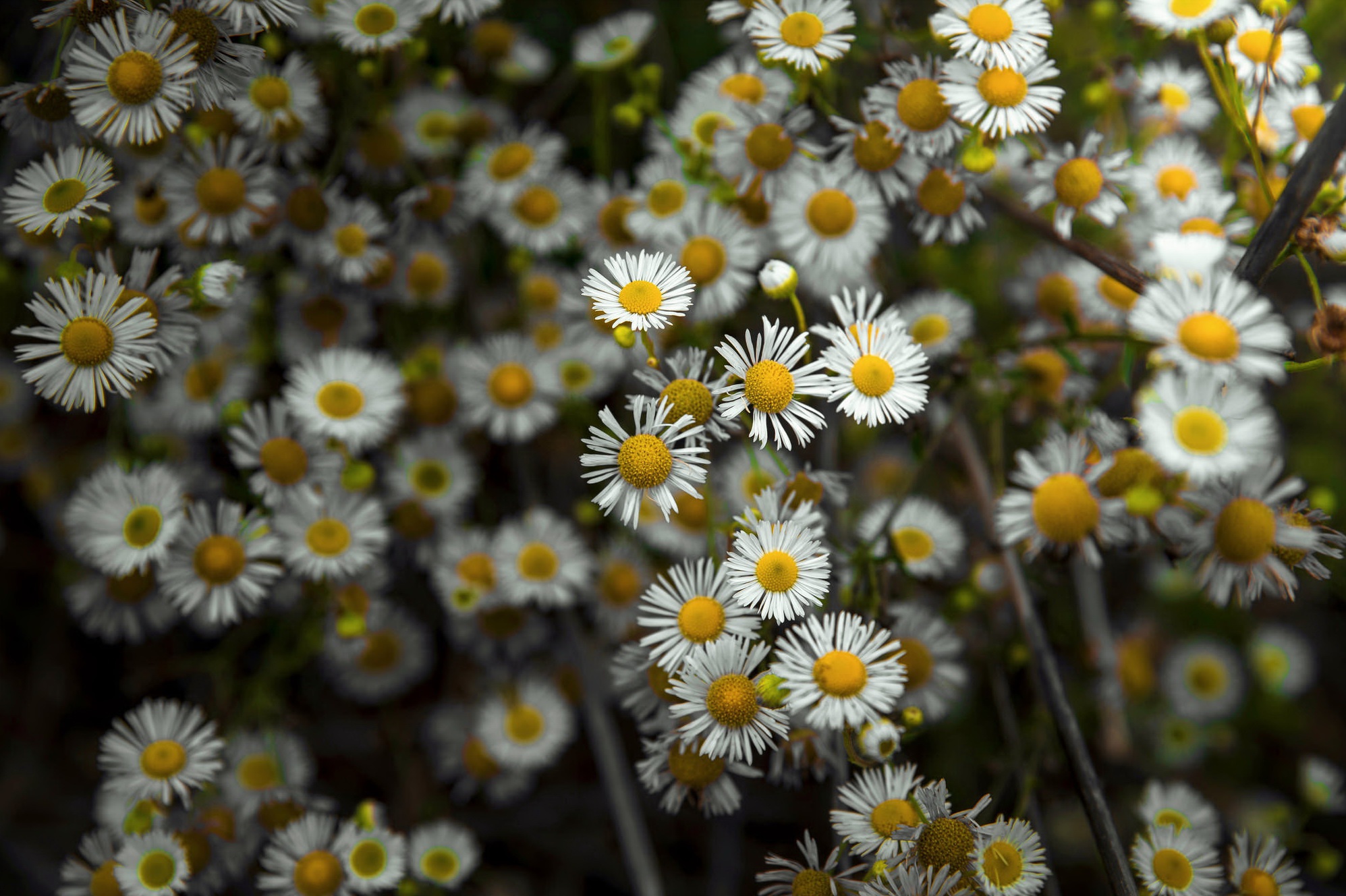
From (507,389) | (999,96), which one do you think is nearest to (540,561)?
(507,389)

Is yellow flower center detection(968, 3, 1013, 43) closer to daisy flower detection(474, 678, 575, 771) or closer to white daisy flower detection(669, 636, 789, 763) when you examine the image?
white daisy flower detection(669, 636, 789, 763)

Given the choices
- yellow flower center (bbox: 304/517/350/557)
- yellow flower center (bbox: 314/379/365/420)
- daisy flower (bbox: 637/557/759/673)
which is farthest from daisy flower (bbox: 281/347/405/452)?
daisy flower (bbox: 637/557/759/673)

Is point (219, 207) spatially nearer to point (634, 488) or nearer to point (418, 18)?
point (418, 18)

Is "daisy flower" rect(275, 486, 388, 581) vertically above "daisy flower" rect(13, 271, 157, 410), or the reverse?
"daisy flower" rect(13, 271, 157, 410)

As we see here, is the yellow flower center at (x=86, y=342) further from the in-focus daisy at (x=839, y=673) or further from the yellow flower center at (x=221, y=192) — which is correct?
the in-focus daisy at (x=839, y=673)

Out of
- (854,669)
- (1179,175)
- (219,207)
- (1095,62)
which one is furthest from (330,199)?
(1179,175)

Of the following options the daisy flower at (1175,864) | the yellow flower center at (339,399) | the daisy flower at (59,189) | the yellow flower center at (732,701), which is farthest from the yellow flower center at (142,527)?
the daisy flower at (1175,864)
